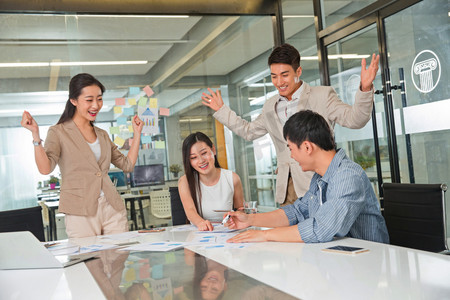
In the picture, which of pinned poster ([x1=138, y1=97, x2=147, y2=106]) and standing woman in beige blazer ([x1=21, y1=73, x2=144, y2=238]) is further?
pinned poster ([x1=138, y1=97, x2=147, y2=106])

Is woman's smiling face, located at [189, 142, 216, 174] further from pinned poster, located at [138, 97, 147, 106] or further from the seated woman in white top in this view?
pinned poster, located at [138, 97, 147, 106]

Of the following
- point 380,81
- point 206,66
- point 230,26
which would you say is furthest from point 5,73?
point 380,81

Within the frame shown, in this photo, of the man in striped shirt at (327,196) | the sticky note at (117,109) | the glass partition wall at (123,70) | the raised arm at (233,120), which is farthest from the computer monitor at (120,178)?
the man in striped shirt at (327,196)

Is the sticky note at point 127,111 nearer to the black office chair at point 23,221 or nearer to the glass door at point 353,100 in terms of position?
the glass door at point 353,100

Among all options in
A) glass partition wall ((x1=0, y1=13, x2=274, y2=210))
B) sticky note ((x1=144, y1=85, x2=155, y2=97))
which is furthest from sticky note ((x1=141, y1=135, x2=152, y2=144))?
sticky note ((x1=144, y1=85, x2=155, y2=97))

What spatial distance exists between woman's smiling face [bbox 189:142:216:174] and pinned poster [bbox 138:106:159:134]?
207 centimetres

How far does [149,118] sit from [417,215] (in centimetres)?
317

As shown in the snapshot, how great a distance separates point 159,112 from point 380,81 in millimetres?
2165

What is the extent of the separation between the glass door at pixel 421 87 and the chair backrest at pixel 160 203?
90.5 inches

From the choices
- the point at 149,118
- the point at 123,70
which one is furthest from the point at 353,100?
the point at 123,70

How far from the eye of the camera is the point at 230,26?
204 inches

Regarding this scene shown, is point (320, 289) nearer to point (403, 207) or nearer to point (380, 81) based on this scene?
point (403, 207)

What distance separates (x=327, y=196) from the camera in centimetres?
192

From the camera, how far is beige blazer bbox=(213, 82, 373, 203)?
2.70 m
